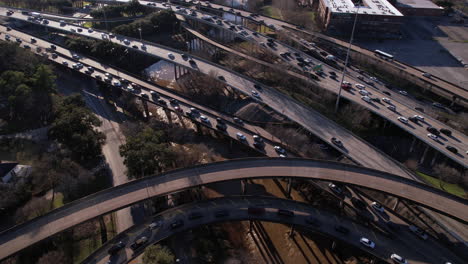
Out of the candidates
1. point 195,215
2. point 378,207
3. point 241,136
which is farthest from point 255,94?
point 378,207

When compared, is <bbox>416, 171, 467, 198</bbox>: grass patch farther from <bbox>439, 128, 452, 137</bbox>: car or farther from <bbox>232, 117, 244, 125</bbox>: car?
<bbox>232, 117, 244, 125</bbox>: car

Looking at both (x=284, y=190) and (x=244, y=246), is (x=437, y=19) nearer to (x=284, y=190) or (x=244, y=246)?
(x=284, y=190)

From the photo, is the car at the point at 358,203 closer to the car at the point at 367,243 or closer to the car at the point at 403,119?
the car at the point at 367,243

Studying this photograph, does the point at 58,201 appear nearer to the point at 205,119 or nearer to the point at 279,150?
the point at 205,119

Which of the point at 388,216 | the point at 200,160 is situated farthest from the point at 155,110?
the point at 388,216

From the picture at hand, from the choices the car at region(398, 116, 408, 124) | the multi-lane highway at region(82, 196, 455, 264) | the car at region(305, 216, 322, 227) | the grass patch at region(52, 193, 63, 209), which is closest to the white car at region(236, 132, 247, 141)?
the multi-lane highway at region(82, 196, 455, 264)

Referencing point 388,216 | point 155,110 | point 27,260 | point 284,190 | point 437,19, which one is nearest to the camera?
point 27,260

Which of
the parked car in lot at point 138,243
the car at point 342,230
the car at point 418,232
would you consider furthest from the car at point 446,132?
the parked car in lot at point 138,243
